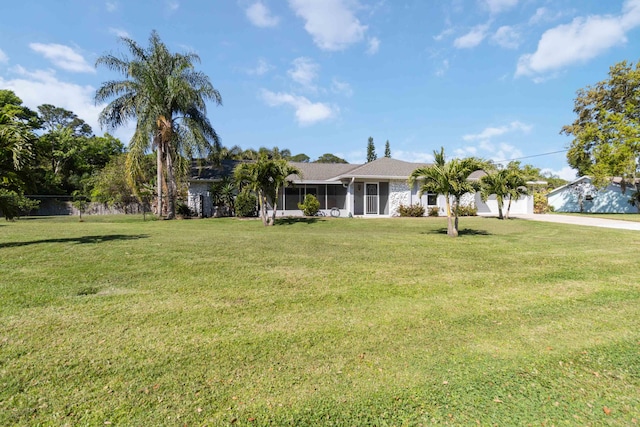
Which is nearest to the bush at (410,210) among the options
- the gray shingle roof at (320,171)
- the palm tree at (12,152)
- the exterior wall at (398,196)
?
the exterior wall at (398,196)

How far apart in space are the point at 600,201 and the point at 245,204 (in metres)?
34.5

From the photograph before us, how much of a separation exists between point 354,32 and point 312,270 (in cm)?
1376

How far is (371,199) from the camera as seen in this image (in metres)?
23.1

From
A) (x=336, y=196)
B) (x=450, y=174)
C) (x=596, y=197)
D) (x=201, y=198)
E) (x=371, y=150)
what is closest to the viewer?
(x=450, y=174)

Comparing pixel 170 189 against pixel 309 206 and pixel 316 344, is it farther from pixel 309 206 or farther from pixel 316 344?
pixel 316 344

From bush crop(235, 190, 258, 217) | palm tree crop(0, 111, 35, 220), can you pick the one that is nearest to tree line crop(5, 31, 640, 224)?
palm tree crop(0, 111, 35, 220)

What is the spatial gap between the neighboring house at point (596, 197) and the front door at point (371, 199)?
23.7 meters

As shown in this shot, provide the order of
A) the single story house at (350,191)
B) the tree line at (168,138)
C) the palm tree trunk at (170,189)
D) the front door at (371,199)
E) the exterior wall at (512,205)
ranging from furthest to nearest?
the exterior wall at (512,205)
the front door at (371,199)
the single story house at (350,191)
the palm tree trunk at (170,189)
the tree line at (168,138)

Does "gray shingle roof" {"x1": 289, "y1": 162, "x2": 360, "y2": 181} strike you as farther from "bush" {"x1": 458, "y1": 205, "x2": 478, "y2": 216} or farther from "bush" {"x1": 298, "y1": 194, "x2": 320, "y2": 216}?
"bush" {"x1": 458, "y1": 205, "x2": 478, "y2": 216}

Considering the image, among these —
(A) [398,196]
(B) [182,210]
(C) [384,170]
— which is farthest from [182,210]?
(A) [398,196]

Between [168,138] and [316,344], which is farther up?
[168,138]

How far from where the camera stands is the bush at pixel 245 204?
20.8m

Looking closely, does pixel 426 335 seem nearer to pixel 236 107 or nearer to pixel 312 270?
pixel 312 270

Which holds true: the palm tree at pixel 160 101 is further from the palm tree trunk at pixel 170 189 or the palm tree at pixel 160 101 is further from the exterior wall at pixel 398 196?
the exterior wall at pixel 398 196
